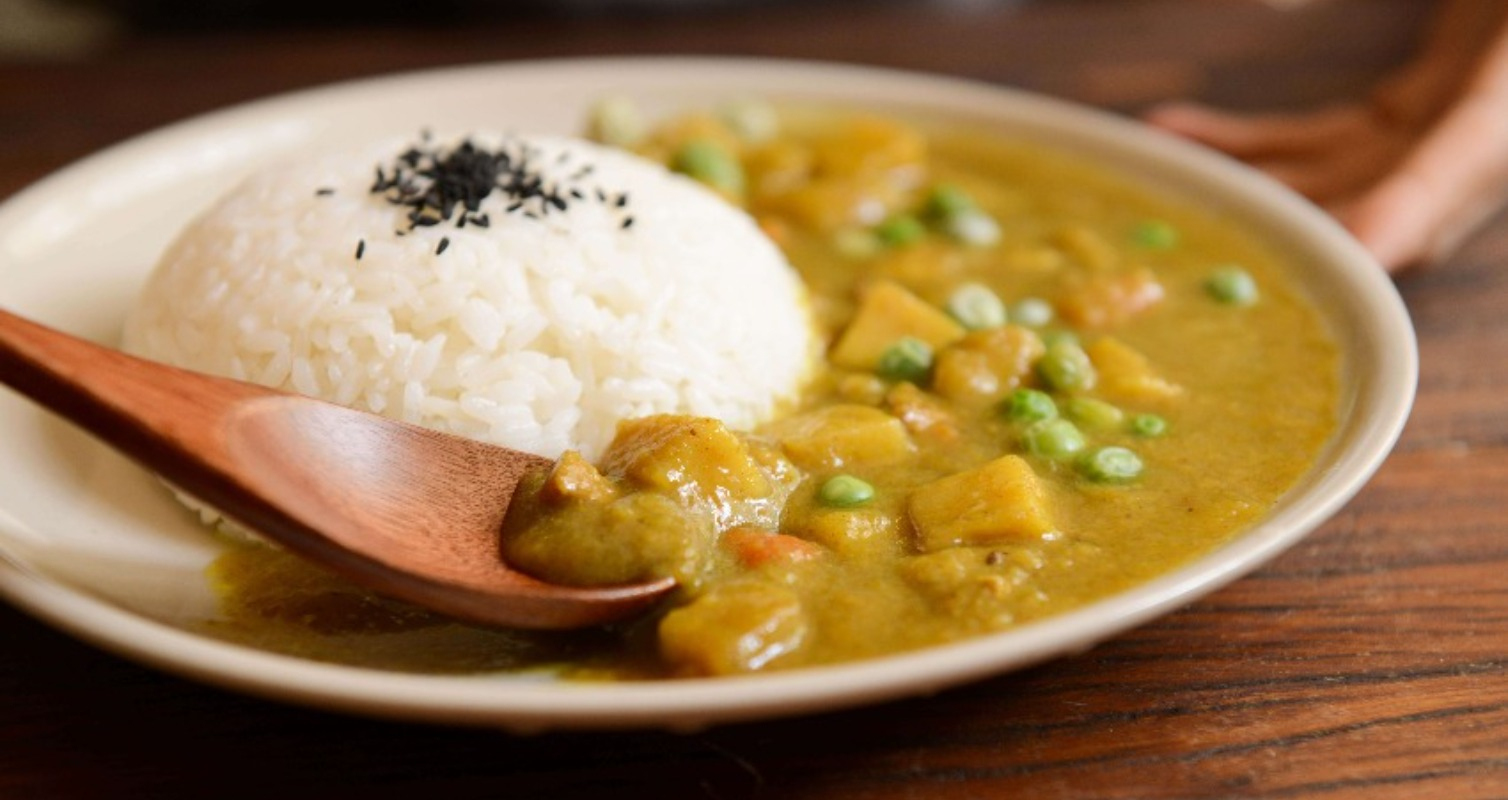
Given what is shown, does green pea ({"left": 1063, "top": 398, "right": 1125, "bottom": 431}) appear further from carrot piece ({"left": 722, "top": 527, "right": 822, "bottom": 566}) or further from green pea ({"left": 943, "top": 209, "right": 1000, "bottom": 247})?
green pea ({"left": 943, "top": 209, "right": 1000, "bottom": 247})

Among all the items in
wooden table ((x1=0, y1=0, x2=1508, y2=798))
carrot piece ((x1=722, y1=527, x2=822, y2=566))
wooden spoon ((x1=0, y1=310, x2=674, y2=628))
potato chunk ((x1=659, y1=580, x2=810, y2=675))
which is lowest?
wooden table ((x1=0, y1=0, x2=1508, y2=798))

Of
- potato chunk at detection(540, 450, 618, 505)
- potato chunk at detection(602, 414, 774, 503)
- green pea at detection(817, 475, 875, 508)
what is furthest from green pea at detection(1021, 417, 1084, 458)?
potato chunk at detection(540, 450, 618, 505)

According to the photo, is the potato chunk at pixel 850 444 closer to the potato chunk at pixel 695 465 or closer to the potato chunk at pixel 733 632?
the potato chunk at pixel 695 465

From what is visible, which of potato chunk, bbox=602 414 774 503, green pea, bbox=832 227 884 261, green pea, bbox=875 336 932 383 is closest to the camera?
potato chunk, bbox=602 414 774 503

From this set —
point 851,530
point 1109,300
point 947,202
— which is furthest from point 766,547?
point 947,202

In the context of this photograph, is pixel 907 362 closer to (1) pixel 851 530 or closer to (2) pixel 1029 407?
(2) pixel 1029 407

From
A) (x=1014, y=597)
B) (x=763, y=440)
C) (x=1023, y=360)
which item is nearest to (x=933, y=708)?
(x=1014, y=597)
